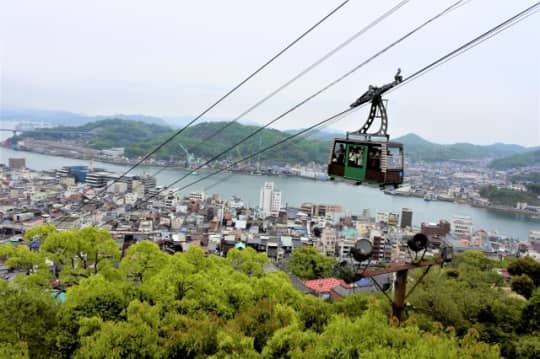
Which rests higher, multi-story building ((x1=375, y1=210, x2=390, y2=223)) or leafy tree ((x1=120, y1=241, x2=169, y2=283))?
leafy tree ((x1=120, y1=241, x2=169, y2=283))

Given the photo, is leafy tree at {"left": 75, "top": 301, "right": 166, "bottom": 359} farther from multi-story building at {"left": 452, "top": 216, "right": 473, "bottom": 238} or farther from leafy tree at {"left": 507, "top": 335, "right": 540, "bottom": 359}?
multi-story building at {"left": 452, "top": 216, "right": 473, "bottom": 238}

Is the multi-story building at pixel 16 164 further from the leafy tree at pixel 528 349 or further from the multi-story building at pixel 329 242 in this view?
the leafy tree at pixel 528 349

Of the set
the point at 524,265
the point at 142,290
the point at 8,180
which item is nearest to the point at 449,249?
the point at 142,290

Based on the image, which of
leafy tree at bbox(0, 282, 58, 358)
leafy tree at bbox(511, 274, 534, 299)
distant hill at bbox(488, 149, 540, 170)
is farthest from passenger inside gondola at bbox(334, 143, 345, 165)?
distant hill at bbox(488, 149, 540, 170)

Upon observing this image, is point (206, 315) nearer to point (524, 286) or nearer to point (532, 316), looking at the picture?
point (532, 316)

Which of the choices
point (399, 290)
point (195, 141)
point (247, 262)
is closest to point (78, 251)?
point (247, 262)

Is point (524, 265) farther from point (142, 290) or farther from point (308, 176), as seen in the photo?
point (308, 176)

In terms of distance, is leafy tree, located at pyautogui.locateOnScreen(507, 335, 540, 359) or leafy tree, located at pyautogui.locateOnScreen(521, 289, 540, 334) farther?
leafy tree, located at pyautogui.locateOnScreen(521, 289, 540, 334)

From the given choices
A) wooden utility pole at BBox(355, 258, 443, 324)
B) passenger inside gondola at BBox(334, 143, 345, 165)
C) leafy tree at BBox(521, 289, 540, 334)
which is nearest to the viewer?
wooden utility pole at BBox(355, 258, 443, 324)
